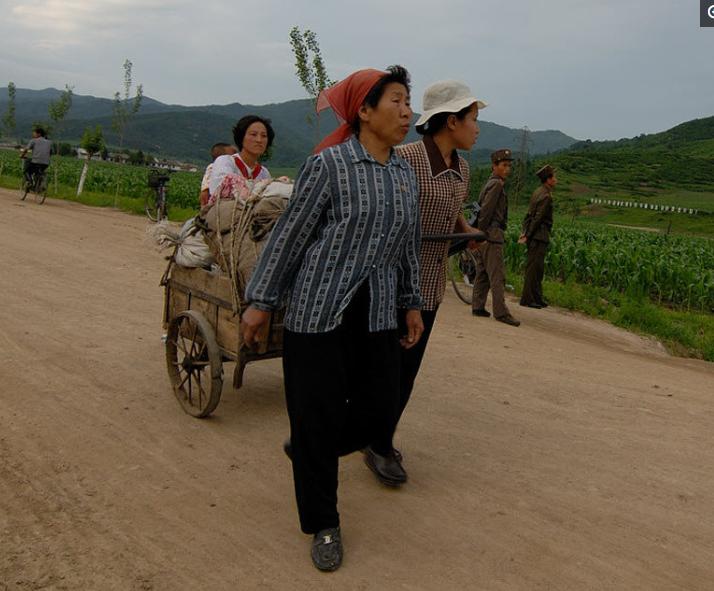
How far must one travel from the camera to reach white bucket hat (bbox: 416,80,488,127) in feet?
12.2

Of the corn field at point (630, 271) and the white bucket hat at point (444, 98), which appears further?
the corn field at point (630, 271)

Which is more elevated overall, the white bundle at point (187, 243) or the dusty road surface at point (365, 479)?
the white bundle at point (187, 243)

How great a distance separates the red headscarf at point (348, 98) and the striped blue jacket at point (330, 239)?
118mm

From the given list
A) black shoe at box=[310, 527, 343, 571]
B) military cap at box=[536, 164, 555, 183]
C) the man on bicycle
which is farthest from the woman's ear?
the man on bicycle

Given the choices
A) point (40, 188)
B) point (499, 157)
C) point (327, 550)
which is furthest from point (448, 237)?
point (40, 188)

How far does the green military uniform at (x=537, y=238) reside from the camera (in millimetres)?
9906

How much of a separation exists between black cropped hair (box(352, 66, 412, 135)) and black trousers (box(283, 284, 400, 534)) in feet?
2.69

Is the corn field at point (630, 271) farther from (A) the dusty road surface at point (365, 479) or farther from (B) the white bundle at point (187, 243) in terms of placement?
(B) the white bundle at point (187, 243)

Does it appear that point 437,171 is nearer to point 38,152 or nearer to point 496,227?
point 496,227

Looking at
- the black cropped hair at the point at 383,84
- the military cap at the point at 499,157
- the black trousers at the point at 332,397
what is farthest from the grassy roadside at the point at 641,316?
the black cropped hair at the point at 383,84

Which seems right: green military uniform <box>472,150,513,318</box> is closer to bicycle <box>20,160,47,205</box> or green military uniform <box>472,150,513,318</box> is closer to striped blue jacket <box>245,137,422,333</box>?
striped blue jacket <box>245,137,422,333</box>

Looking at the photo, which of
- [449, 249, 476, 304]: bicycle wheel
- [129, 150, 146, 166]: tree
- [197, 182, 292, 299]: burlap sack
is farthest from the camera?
[129, 150, 146, 166]: tree

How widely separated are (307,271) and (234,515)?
1.32 meters

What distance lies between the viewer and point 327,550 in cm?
312
